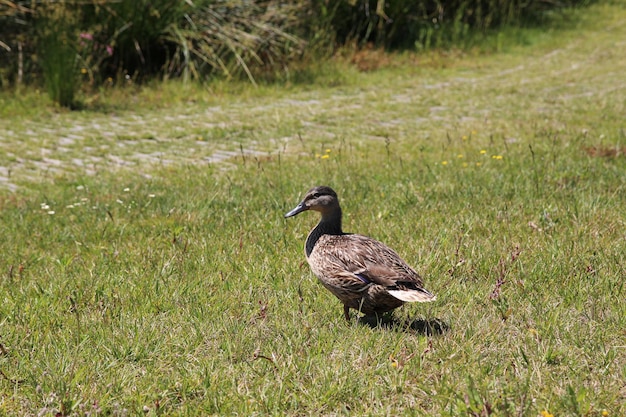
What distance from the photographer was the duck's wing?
3824 millimetres

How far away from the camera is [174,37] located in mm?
13258

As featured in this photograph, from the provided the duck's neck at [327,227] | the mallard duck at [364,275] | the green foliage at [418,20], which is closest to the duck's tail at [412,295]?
the mallard duck at [364,275]

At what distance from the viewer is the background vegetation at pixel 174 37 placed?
11633 mm

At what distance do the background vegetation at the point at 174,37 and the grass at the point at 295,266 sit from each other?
1.40 m

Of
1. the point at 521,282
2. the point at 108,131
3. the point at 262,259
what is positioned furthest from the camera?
the point at 108,131

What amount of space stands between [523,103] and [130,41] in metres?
6.65

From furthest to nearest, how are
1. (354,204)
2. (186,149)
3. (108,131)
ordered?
(108,131) < (186,149) < (354,204)

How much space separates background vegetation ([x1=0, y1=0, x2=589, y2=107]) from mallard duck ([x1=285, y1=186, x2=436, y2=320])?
27.1 feet

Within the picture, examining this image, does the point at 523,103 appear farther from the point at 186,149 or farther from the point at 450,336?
the point at 450,336

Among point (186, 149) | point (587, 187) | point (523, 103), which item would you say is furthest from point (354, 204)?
point (523, 103)

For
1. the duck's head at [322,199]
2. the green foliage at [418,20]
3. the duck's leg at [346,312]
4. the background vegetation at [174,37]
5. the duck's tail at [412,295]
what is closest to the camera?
the duck's tail at [412,295]

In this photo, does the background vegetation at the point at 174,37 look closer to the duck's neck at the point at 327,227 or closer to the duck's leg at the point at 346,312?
the duck's neck at the point at 327,227

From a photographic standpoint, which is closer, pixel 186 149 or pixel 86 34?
pixel 186 149

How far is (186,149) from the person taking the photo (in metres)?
9.56
